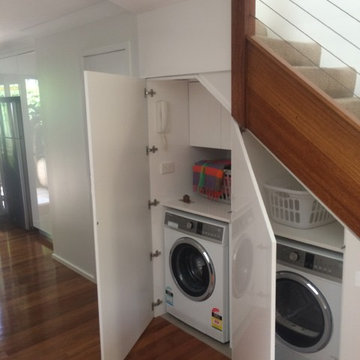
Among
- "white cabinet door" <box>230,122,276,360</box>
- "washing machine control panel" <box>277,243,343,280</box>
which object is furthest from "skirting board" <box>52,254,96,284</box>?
"washing machine control panel" <box>277,243,343,280</box>

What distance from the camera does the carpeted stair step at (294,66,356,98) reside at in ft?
6.70

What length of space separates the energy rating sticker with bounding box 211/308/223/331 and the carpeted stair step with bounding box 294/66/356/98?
1657mm

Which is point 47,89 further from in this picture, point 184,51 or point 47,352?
point 47,352

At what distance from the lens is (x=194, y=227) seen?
9.39 feet

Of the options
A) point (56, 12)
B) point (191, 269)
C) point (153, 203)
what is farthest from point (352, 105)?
point (56, 12)

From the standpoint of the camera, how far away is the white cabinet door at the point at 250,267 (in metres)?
1.56

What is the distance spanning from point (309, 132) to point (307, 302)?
1.02 m

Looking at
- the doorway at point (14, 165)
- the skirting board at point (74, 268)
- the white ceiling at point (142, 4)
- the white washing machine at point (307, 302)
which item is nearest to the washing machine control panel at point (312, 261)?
the white washing machine at point (307, 302)

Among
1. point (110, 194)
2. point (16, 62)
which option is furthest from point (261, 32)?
point (16, 62)

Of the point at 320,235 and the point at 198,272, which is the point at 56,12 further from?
the point at 320,235

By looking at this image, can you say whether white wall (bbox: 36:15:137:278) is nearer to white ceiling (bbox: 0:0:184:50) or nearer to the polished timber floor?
white ceiling (bbox: 0:0:184:50)

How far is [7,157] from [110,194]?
3.54 metres

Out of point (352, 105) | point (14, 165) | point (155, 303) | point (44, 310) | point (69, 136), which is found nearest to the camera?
point (352, 105)

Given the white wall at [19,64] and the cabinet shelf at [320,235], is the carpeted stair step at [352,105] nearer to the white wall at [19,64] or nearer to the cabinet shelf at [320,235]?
the cabinet shelf at [320,235]
